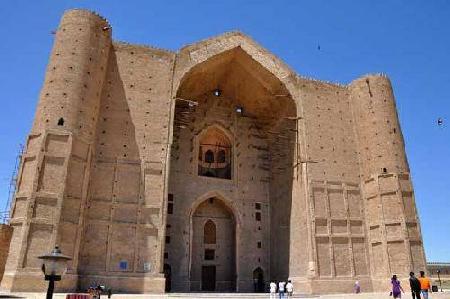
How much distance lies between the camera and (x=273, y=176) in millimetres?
29516

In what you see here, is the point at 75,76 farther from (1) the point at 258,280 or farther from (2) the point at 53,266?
(1) the point at 258,280

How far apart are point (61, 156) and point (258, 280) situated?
15393 mm

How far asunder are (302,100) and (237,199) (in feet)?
26.7

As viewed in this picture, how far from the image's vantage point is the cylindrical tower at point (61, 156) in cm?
1788

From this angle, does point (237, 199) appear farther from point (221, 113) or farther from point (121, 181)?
point (121, 181)

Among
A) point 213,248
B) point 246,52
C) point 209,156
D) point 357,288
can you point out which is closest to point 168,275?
point 213,248

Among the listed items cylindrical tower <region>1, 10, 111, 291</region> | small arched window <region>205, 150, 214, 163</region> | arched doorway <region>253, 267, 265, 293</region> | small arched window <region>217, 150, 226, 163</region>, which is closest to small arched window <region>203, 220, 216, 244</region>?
arched doorway <region>253, 267, 265, 293</region>

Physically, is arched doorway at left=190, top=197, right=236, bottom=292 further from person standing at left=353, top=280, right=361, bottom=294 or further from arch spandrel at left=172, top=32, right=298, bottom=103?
arch spandrel at left=172, top=32, right=298, bottom=103

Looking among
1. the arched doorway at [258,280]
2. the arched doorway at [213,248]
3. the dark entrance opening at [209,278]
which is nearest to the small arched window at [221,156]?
the arched doorway at [213,248]

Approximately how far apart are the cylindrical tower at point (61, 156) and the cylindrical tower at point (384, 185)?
55.9ft

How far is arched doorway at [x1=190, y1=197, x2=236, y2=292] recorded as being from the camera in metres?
26.8

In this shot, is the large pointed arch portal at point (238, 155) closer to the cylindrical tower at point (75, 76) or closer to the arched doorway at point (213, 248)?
the arched doorway at point (213, 248)

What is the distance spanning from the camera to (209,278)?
2700 centimetres

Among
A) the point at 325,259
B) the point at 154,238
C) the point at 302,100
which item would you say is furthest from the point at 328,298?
the point at 302,100
